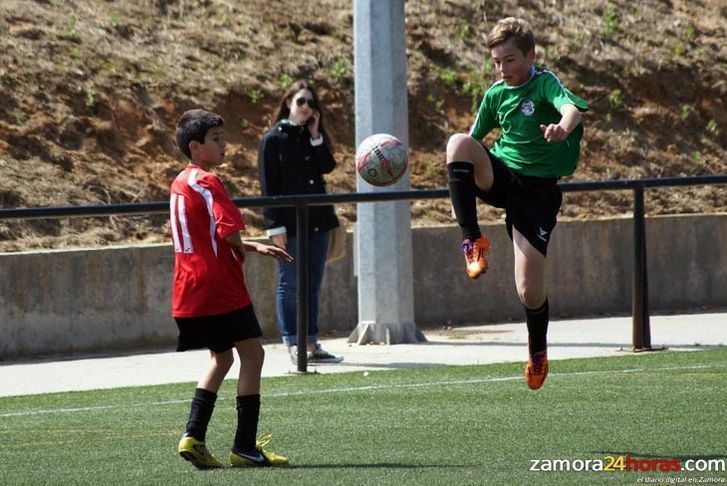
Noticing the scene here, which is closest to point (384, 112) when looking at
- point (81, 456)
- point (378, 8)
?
point (378, 8)

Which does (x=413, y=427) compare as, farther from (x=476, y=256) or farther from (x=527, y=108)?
(x=527, y=108)

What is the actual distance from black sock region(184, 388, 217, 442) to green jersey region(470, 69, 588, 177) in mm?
2266

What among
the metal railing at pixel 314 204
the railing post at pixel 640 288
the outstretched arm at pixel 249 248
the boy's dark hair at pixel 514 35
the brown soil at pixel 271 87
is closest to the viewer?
the outstretched arm at pixel 249 248

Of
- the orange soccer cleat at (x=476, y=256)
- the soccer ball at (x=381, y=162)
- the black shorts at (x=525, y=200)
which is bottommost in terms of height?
the orange soccer cleat at (x=476, y=256)

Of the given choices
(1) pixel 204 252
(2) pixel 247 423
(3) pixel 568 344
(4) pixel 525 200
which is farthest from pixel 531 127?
(3) pixel 568 344

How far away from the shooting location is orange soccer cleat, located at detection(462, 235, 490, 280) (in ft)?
25.3

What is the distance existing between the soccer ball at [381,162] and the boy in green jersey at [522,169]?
1487 mm

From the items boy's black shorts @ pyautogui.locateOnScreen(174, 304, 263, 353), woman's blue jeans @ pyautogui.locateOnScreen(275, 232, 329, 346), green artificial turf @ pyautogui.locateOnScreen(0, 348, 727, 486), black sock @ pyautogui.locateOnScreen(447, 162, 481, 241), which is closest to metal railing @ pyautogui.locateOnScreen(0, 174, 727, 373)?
woman's blue jeans @ pyautogui.locateOnScreen(275, 232, 329, 346)

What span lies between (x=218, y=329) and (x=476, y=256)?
167cm

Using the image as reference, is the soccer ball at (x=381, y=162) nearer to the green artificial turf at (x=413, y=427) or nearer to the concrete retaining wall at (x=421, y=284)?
the green artificial turf at (x=413, y=427)

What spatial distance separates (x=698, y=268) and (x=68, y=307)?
6.31 meters

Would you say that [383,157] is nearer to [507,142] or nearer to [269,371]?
[507,142]

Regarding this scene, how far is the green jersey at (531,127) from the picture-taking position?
7.96 metres

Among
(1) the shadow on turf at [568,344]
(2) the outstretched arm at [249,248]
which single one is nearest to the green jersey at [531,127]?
(2) the outstretched arm at [249,248]
